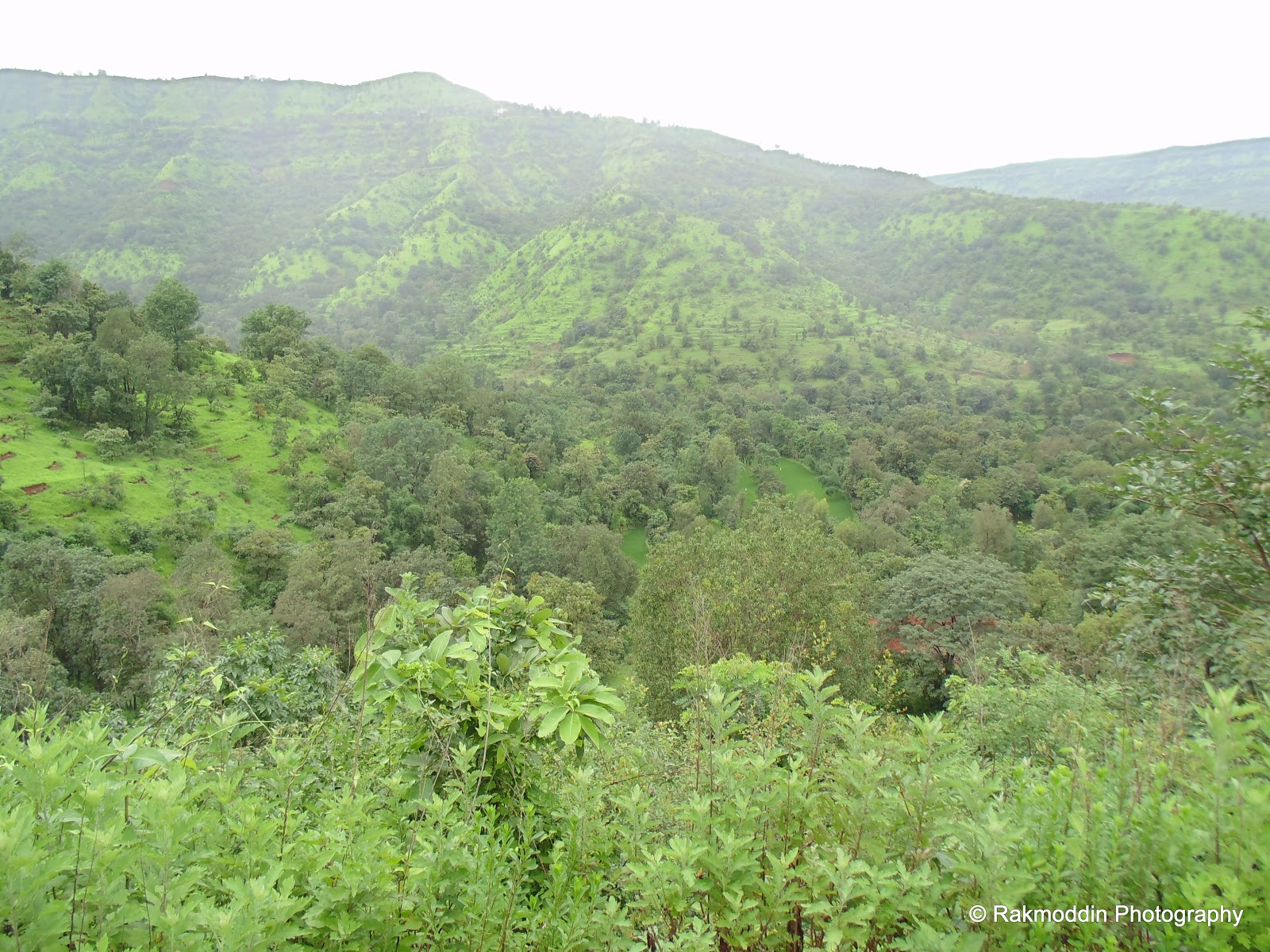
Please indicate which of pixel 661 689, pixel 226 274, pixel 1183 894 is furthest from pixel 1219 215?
pixel 226 274

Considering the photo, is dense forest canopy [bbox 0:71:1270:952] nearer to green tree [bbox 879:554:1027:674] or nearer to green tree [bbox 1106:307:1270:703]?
green tree [bbox 1106:307:1270:703]

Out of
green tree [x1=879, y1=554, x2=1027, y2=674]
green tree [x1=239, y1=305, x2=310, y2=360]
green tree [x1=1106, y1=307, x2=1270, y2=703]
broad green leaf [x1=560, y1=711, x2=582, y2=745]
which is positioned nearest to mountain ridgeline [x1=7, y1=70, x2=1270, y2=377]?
green tree [x1=239, y1=305, x2=310, y2=360]

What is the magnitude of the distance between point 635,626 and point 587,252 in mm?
119715

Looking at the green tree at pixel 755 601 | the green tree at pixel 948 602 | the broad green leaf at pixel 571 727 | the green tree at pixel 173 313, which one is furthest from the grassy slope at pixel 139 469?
the broad green leaf at pixel 571 727

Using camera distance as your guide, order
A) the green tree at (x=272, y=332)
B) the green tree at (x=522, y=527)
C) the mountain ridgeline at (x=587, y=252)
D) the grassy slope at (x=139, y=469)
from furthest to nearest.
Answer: the mountain ridgeline at (x=587, y=252) < the green tree at (x=272, y=332) < the green tree at (x=522, y=527) < the grassy slope at (x=139, y=469)

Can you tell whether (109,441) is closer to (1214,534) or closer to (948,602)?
(948,602)

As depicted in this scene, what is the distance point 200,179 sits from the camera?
16075cm

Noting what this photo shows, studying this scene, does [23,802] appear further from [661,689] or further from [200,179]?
[200,179]

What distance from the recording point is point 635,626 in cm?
1722
